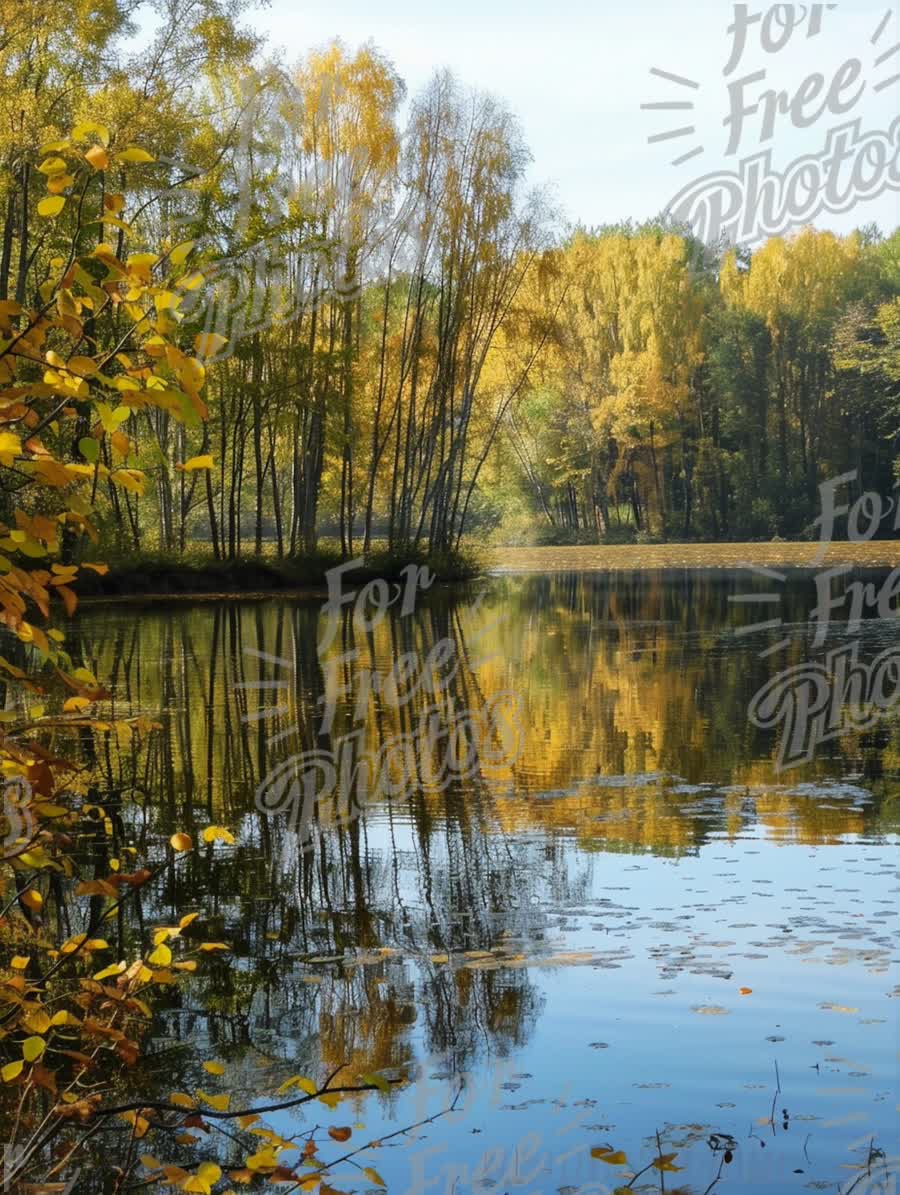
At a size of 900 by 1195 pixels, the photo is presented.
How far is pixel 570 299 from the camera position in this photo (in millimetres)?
58094

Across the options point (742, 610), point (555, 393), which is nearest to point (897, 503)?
point (555, 393)

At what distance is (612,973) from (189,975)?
142 centimetres

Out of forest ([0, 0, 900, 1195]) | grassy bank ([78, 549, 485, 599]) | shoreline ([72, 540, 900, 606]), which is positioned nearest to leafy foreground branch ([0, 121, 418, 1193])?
forest ([0, 0, 900, 1195])

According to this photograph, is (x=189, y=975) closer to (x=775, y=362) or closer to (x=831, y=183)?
(x=831, y=183)

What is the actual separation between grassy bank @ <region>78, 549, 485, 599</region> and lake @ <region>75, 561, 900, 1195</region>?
46.3 feet

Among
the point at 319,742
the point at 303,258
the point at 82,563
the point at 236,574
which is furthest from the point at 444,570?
the point at 82,563

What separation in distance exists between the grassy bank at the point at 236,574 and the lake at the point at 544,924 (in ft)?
46.3

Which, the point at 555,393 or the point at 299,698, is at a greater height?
the point at 555,393

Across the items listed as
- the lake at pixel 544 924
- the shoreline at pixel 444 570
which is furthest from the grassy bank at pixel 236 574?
the lake at pixel 544 924

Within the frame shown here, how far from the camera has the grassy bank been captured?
2753cm

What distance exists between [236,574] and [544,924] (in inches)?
948

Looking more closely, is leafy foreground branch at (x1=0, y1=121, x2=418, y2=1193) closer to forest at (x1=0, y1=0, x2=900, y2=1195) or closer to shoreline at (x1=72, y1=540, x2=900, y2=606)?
forest at (x1=0, y1=0, x2=900, y2=1195)

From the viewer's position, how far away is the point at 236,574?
29297mm

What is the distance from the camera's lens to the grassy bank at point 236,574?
27531 millimetres
